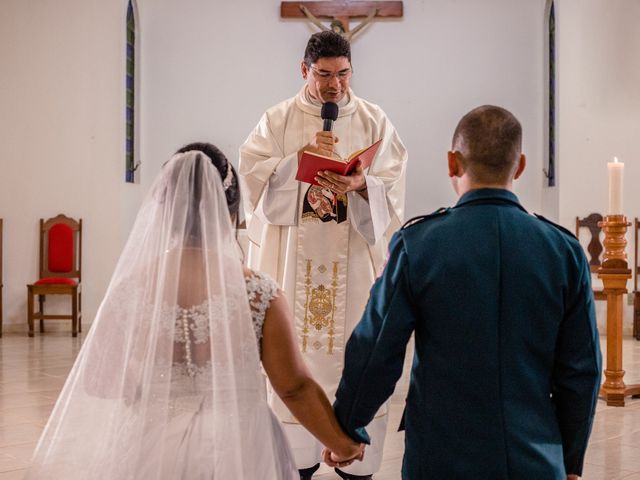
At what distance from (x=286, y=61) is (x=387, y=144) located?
6278 millimetres

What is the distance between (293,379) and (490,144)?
75 centimetres

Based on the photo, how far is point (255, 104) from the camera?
9.75 metres

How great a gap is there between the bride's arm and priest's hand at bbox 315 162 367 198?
1.17 m

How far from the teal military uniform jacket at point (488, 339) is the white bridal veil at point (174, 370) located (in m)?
0.33

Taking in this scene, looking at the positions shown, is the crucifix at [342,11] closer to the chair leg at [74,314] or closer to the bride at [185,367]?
the chair leg at [74,314]

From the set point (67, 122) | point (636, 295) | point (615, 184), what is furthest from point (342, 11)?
point (615, 184)

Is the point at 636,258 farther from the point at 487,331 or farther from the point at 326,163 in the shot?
the point at 487,331

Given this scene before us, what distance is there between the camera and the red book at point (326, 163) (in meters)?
3.09

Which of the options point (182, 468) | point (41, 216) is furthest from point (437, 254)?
point (41, 216)

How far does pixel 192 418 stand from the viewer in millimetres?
1959

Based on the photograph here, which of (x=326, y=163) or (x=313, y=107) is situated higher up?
(x=313, y=107)

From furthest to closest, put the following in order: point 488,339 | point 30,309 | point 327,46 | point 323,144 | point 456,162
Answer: point 30,309
point 327,46
point 323,144
point 456,162
point 488,339

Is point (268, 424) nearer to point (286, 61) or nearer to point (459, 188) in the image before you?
point (459, 188)

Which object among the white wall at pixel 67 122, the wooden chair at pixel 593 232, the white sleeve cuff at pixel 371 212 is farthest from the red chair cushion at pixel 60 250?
the white sleeve cuff at pixel 371 212
